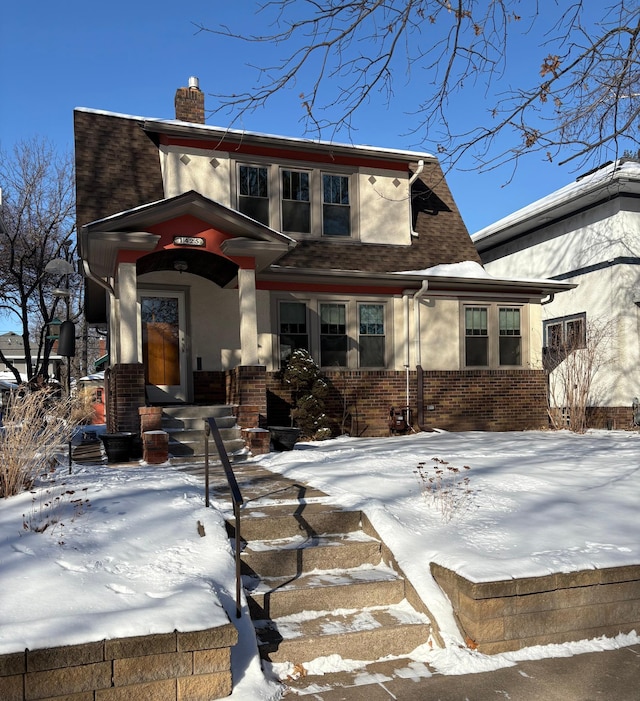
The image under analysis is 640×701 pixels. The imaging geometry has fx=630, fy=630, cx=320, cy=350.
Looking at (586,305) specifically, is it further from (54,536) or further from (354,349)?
(54,536)

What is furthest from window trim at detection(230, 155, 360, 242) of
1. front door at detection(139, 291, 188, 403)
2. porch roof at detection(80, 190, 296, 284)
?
porch roof at detection(80, 190, 296, 284)

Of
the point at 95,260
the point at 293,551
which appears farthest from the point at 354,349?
the point at 293,551

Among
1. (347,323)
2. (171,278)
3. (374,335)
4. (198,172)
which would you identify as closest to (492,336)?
(374,335)

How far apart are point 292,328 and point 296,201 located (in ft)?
9.34

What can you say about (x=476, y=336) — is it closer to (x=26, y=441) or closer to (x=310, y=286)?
(x=310, y=286)

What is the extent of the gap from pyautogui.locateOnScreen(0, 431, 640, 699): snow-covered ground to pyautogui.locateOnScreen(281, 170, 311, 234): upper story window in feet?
23.4

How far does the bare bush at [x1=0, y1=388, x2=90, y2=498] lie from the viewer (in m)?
5.49

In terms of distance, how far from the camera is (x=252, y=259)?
416 inches

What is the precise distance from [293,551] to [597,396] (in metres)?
12.8

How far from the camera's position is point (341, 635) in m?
4.19

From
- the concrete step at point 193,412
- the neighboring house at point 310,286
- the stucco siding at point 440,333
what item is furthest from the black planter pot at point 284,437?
the stucco siding at point 440,333

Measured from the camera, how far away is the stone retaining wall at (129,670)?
3232mm

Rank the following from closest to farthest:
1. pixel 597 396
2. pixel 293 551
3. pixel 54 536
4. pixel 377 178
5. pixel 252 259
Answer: pixel 54 536 → pixel 293 551 → pixel 252 259 → pixel 377 178 → pixel 597 396

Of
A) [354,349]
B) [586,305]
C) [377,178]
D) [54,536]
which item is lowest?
[54,536]
